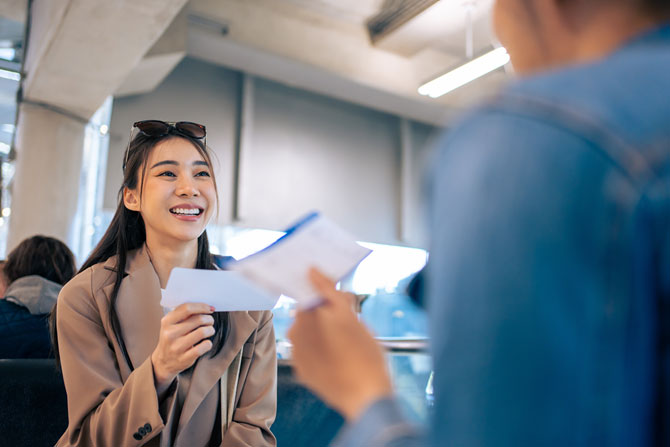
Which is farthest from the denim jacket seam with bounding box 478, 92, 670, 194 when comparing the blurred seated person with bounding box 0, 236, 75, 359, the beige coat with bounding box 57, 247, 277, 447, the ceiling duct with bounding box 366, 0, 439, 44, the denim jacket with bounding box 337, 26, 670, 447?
the ceiling duct with bounding box 366, 0, 439, 44

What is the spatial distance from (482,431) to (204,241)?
1.57 metres

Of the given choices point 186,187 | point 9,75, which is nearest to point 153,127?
point 186,187

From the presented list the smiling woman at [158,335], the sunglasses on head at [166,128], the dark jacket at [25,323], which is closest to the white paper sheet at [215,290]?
the smiling woman at [158,335]

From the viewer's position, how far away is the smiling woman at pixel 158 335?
1396 mm

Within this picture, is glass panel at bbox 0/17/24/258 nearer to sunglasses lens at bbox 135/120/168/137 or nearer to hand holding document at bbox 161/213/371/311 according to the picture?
sunglasses lens at bbox 135/120/168/137

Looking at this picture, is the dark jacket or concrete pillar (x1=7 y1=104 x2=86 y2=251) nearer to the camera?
the dark jacket

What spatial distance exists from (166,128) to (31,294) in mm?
1282

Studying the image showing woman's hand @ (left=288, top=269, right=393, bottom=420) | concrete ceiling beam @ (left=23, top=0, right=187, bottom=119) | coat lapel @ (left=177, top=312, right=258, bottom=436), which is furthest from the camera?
concrete ceiling beam @ (left=23, top=0, right=187, bottom=119)

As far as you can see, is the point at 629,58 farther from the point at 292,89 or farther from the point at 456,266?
the point at 292,89

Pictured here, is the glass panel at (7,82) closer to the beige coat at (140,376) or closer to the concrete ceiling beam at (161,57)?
the concrete ceiling beam at (161,57)

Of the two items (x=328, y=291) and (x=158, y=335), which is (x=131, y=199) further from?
(x=328, y=291)

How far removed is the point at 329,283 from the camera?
0.60 m

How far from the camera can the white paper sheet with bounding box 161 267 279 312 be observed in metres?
1.18

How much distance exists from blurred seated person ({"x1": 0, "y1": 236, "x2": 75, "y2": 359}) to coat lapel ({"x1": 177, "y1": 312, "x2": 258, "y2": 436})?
1268mm
